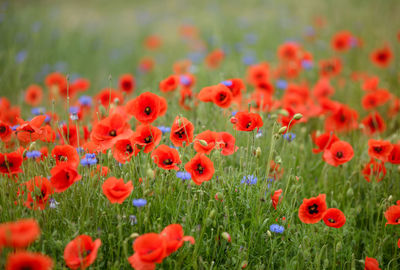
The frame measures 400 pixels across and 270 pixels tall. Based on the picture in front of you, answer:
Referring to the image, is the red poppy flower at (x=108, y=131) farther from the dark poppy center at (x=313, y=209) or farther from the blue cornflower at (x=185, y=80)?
the blue cornflower at (x=185, y=80)

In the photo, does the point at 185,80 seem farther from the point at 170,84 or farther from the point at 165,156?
the point at 165,156

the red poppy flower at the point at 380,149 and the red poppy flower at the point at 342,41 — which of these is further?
the red poppy flower at the point at 342,41

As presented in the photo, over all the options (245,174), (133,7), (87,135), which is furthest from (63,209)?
(133,7)

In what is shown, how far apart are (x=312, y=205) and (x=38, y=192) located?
128cm

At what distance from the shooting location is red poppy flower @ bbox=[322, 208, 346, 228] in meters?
1.56

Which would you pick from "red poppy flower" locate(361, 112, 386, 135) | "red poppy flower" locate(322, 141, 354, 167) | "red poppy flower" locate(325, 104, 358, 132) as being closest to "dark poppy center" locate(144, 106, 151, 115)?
"red poppy flower" locate(322, 141, 354, 167)

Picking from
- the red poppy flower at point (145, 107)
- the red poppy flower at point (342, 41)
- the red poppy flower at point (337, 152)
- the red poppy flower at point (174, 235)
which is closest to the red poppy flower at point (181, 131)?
the red poppy flower at point (145, 107)

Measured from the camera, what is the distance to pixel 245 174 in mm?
1762

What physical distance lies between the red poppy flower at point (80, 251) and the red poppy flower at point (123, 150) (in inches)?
16.8

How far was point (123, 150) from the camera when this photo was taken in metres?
1.68

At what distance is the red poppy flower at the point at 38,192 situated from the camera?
1458mm

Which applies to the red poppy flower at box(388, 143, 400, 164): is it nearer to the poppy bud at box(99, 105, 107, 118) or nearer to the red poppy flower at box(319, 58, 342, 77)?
the poppy bud at box(99, 105, 107, 118)

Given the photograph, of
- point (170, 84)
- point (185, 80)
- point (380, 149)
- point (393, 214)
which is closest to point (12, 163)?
point (170, 84)

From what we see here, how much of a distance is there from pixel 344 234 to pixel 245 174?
0.63m
